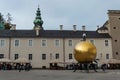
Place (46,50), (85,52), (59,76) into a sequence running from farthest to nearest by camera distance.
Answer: (46,50)
(85,52)
(59,76)

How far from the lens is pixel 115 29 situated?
7650 cm

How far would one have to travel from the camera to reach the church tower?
76000mm

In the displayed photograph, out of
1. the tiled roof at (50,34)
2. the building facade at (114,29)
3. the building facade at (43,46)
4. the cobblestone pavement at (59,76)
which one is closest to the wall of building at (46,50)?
the building facade at (43,46)

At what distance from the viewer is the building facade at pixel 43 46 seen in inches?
2852

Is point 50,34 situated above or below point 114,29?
below

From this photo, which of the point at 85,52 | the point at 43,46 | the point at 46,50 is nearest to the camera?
the point at 85,52

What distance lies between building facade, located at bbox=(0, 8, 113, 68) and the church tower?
148 centimetres

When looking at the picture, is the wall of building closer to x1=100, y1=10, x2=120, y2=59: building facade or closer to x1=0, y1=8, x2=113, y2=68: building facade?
x1=0, y1=8, x2=113, y2=68: building facade

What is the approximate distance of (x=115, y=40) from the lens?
249ft

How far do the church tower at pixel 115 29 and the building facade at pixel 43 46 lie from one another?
4.87ft

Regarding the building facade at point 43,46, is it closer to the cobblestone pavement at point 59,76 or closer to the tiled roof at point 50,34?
the tiled roof at point 50,34

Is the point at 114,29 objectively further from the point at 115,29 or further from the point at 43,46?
the point at 43,46

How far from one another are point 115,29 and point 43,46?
17326mm

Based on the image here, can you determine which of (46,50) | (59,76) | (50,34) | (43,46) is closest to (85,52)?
(59,76)
